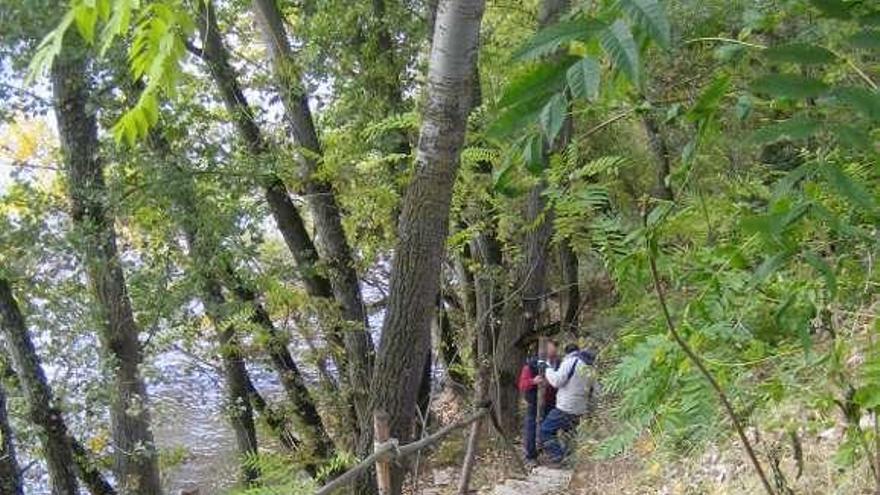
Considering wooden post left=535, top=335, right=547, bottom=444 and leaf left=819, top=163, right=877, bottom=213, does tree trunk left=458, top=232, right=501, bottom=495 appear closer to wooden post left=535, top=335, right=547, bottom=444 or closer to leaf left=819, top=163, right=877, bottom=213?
wooden post left=535, top=335, right=547, bottom=444

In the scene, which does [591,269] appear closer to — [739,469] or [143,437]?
[143,437]

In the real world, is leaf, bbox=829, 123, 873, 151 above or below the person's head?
above

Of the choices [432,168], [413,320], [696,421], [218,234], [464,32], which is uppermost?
[218,234]

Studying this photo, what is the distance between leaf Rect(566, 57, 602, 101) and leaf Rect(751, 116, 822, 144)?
0.44m

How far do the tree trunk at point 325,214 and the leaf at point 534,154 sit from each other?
7373 millimetres

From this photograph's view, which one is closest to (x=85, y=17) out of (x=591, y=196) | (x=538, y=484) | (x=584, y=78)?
(x=584, y=78)

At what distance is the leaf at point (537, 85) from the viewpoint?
1.12 meters

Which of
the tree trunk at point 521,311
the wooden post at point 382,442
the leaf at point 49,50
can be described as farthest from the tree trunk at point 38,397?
the leaf at point 49,50

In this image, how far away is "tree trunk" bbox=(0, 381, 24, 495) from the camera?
322 inches

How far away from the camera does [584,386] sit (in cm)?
932

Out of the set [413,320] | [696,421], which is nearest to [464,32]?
[413,320]

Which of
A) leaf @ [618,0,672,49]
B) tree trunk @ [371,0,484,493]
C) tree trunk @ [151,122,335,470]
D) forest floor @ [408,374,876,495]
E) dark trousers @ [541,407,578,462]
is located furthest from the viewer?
dark trousers @ [541,407,578,462]

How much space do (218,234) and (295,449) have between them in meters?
3.10

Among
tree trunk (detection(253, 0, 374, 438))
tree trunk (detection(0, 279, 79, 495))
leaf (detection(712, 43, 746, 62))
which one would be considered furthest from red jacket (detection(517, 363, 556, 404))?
leaf (detection(712, 43, 746, 62))
